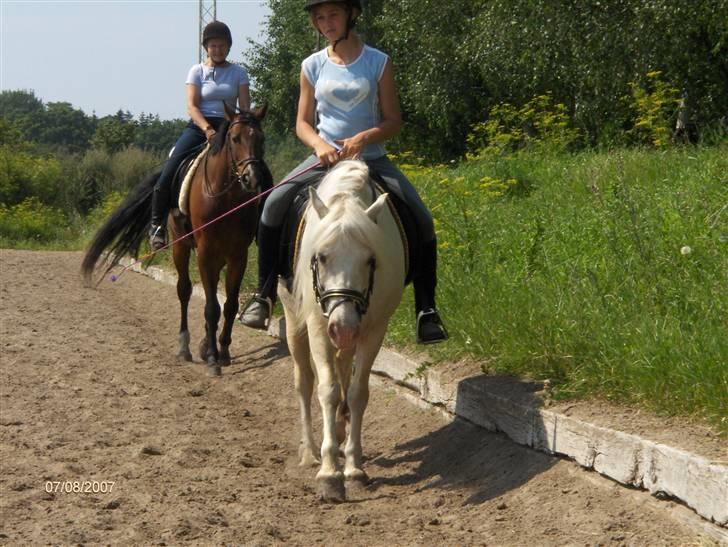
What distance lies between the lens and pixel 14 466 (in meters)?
5.66

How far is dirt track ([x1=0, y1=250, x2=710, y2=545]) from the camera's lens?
181 inches

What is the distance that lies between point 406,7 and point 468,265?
23.6 m

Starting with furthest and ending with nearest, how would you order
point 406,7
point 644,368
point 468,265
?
point 406,7 < point 468,265 < point 644,368

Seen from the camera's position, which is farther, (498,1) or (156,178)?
(498,1)

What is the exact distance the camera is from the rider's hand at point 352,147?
6117 mm

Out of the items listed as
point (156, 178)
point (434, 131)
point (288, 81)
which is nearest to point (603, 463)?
point (156, 178)

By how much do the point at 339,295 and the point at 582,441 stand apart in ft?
4.53

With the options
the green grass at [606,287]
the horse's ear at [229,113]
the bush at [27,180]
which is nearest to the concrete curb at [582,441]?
the green grass at [606,287]

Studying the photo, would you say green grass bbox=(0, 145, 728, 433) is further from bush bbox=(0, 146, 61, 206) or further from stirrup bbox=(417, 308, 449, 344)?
bush bbox=(0, 146, 61, 206)

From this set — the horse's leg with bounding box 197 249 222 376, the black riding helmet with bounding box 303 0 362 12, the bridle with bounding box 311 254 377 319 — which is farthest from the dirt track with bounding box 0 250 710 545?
the black riding helmet with bounding box 303 0 362 12

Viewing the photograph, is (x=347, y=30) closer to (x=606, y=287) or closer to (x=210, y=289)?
(x=606, y=287)

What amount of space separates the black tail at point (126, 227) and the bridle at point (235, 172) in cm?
189

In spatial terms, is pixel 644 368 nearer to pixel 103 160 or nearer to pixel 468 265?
pixel 468 265
